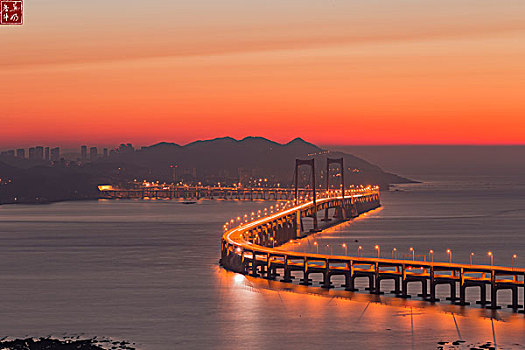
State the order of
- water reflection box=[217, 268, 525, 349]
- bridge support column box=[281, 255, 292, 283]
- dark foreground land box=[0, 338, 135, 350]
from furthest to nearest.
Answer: bridge support column box=[281, 255, 292, 283]
water reflection box=[217, 268, 525, 349]
dark foreground land box=[0, 338, 135, 350]

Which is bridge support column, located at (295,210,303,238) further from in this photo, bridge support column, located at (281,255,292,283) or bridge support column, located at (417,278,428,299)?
bridge support column, located at (417,278,428,299)

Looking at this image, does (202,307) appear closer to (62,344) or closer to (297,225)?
(62,344)

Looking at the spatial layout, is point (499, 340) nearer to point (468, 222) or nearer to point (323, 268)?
point (323, 268)

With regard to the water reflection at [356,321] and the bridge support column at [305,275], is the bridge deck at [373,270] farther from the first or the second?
the water reflection at [356,321]

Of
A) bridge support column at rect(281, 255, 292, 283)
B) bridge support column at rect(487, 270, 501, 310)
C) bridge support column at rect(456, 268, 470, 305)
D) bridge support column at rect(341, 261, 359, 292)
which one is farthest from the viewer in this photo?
bridge support column at rect(281, 255, 292, 283)

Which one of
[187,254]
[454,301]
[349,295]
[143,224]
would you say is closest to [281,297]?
[349,295]

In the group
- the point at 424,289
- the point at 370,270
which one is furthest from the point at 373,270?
the point at 424,289

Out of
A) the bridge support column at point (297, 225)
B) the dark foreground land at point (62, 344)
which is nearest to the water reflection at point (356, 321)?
the dark foreground land at point (62, 344)

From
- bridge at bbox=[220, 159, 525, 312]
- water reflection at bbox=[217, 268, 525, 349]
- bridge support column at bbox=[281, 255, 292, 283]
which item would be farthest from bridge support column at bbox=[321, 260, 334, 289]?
bridge support column at bbox=[281, 255, 292, 283]
